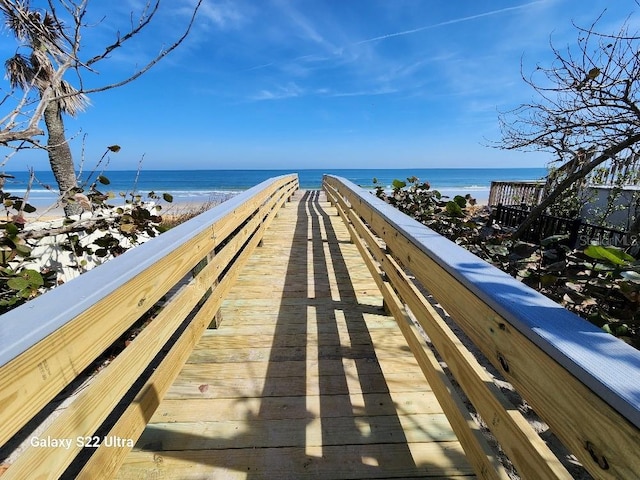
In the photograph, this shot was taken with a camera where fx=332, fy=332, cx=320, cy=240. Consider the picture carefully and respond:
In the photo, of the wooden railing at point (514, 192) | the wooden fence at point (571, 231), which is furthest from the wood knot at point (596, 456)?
the wooden railing at point (514, 192)

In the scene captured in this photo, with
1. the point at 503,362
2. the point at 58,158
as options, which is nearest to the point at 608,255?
the point at 503,362

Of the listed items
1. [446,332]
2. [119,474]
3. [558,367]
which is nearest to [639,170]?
[446,332]

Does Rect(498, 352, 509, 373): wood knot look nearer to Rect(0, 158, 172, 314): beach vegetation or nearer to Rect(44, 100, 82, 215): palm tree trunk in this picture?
Rect(0, 158, 172, 314): beach vegetation

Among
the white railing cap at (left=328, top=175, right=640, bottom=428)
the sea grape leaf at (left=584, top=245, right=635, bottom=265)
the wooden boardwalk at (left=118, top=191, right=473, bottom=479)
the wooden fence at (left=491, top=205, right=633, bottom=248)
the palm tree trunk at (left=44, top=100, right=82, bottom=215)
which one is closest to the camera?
the white railing cap at (left=328, top=175, right=640, bottom=428)

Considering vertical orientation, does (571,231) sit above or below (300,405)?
above

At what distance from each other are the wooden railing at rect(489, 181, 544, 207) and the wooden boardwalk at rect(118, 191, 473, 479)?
8745mm

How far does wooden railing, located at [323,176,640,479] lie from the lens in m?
0.57

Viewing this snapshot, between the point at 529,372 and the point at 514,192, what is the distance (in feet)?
39.2

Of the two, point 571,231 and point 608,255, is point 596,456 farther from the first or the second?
point 571,231

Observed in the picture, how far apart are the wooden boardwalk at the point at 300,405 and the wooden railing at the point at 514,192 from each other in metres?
8.74

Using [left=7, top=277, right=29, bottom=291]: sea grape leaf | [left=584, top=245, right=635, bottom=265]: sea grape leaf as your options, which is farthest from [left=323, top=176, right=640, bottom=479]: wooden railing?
[left=7, top=277, right=29, bottom=291]: sea grape leaf

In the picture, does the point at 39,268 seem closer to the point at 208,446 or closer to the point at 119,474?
the point at 119,474

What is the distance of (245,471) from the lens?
4.77 feet

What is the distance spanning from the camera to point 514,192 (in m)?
11.0
